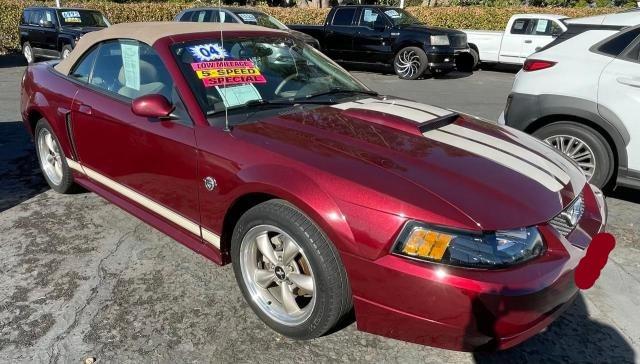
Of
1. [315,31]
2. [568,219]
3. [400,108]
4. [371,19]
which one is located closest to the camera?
[568,219]

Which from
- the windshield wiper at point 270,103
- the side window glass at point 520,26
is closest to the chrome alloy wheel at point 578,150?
the windshield wiper at point 270,103

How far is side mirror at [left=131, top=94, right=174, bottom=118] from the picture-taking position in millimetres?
2762

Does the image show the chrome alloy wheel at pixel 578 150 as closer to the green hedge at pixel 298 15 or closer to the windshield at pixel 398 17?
the windshield at pixel 398 17

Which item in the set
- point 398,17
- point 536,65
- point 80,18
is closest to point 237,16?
point 398,17

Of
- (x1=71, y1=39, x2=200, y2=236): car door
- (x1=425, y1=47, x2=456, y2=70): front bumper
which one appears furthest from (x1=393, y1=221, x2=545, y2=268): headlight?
(x1=425, y1=47, x2=456, y2=70): front bumper

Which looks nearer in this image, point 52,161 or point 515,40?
point 52,161

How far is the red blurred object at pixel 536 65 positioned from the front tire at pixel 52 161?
4179 mm

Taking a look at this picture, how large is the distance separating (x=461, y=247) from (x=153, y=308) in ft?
5.87

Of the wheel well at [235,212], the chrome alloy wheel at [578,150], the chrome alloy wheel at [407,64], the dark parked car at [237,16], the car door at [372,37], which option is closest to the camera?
the wheel well at [235,212]

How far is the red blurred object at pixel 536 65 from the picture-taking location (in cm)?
448

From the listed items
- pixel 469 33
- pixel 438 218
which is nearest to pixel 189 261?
pixel 438 218

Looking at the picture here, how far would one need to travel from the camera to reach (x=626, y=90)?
3.99 metres

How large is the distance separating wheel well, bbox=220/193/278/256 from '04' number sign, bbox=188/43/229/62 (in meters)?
1.01

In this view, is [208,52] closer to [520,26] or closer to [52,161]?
[52,161]
